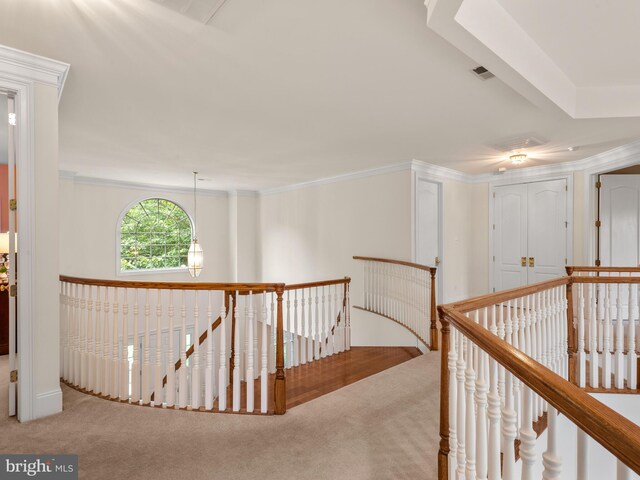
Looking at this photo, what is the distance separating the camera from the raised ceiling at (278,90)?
2.02 metres

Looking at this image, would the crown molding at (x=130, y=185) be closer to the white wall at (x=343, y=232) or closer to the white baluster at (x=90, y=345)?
the white wall at (x=343, y=232)

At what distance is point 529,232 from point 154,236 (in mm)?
7573

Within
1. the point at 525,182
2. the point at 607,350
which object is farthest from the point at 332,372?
the point at 525,182

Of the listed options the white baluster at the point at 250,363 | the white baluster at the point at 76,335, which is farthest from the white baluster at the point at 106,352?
the white baluster at the point at 250,363

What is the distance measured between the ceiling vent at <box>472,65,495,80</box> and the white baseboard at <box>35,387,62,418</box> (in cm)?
384

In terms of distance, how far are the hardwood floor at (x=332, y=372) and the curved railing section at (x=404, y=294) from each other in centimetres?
40

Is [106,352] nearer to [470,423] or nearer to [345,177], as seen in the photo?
[470,423]

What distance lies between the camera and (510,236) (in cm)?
629

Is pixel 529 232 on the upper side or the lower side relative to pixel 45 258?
upper

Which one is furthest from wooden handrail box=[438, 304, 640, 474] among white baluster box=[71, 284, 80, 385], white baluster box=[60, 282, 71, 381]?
white baluster box=[60, 282, 71, 381]

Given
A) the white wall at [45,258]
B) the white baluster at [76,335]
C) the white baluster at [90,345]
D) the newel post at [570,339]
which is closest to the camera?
the white wall at [45,258]

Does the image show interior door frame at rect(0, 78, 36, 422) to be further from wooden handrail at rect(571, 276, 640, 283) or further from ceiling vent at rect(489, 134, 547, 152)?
ceiling vent at rect(489, 134, 547, 152)

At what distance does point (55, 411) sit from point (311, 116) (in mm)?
3255

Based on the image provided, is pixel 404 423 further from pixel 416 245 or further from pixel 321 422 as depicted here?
pixel 416 245
